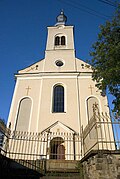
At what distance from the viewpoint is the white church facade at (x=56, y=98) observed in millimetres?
12625

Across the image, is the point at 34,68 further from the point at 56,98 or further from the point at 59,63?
the point at 56,98

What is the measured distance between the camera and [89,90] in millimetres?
14766

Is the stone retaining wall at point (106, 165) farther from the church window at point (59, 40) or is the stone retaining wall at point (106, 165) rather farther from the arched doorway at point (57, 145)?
the church window at point (59, 40)

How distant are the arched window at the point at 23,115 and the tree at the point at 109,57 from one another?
710 cm

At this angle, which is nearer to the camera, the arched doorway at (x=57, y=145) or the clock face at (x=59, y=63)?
the arched doorway at (x=57, y=145)

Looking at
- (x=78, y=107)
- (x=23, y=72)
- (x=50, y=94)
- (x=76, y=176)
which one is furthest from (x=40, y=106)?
(x=76, y=176)

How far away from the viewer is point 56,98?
1475 centimetres

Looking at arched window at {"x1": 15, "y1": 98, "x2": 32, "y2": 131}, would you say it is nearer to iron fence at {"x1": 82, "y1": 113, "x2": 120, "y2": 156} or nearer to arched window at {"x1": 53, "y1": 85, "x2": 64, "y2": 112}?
arched window at {"x1": 53, "y1": 85, "x2": 64, "y2": 112}

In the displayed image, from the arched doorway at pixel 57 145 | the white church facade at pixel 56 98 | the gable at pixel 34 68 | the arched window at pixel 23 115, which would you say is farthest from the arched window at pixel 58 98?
the gable at pixel 34 68

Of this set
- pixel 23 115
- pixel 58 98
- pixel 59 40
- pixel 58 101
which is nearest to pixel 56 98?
pixel 58 98

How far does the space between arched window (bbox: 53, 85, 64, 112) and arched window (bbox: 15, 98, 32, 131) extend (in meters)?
2.44

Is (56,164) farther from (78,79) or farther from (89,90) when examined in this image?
(78,79)

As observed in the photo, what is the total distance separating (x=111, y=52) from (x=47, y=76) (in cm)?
880

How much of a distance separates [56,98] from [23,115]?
3561mm
